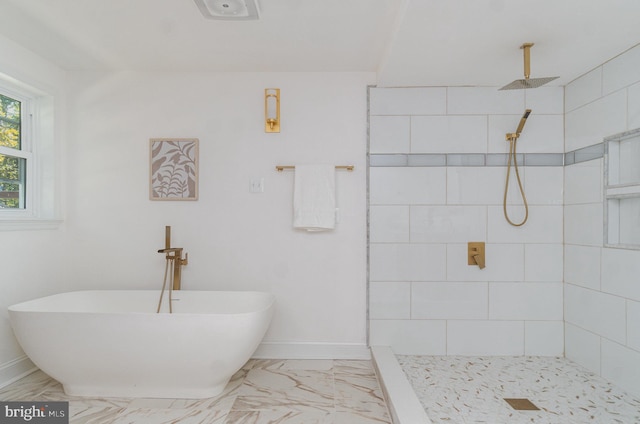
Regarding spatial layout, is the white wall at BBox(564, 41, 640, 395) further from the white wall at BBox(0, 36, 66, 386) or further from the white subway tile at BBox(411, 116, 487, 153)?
the white wall at BBox(0, 36, 66, 386)

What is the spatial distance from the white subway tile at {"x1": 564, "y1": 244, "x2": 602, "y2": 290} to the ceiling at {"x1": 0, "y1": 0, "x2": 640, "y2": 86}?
119cm

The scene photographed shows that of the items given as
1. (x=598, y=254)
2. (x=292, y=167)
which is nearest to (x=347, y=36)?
(x=292, y=167)

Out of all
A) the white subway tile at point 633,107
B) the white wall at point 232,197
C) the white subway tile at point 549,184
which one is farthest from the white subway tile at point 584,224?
the white wall at point 232,197

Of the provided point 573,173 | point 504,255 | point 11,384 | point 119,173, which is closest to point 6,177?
point 119,173

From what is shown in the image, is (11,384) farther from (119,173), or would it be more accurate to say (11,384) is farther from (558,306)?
(558,306)

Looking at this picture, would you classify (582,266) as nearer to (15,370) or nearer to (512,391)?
(512,391)

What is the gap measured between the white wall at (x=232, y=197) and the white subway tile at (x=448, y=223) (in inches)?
16.4

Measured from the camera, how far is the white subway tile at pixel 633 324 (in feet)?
6.93

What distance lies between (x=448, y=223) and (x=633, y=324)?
120 centimetres

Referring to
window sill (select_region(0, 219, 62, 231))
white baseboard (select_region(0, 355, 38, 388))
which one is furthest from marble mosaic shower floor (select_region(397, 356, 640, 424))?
window sill (select_region(0, 219, 62, 231))

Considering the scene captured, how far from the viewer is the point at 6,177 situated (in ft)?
8.63

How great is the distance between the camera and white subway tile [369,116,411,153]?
2.89 m

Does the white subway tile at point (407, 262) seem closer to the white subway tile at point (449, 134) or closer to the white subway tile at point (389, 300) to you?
the white subway tile at point (389, 300)

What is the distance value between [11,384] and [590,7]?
12.6ft
